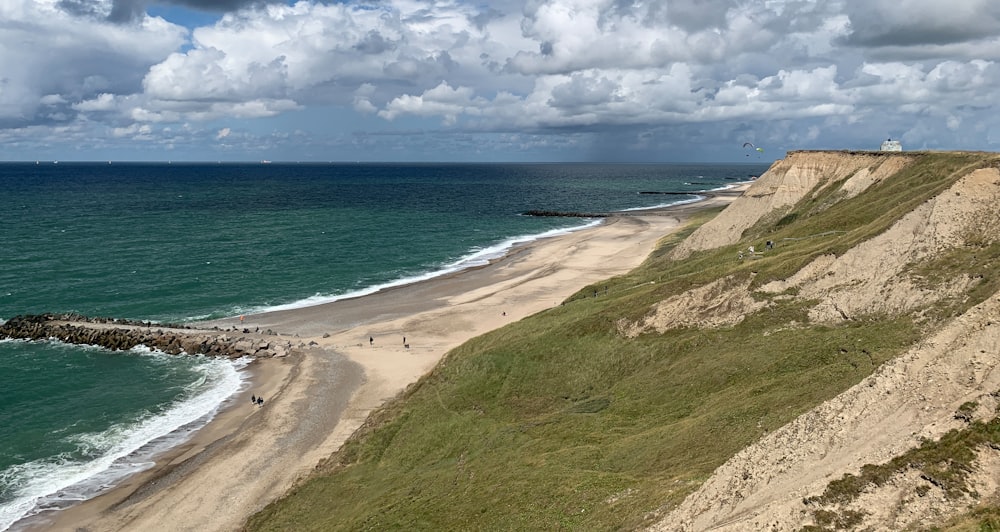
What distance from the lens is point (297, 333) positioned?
73250 millimetres

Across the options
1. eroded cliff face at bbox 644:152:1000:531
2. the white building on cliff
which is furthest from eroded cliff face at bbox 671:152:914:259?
eroded cliff face at bbox 644:152:1000:531

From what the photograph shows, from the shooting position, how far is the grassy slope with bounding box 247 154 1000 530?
26.4 metres

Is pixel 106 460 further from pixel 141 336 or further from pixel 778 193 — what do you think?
pixel 778 193

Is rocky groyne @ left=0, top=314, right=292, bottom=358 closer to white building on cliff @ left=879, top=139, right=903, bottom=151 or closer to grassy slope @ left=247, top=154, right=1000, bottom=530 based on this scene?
grassy slope @ left=247, top=154, right=1000, bottom=530

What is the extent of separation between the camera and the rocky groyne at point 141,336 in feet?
220

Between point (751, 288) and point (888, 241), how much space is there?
8490mm

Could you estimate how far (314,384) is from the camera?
2276 inches

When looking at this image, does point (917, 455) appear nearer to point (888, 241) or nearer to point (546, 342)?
point (888, 241)

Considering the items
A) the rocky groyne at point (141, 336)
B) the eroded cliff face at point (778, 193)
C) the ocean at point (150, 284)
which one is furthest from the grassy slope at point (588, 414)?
the eroded cliff face at point (778, 193)

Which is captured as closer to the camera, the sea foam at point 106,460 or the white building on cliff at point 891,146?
the sea foam at point 106,460

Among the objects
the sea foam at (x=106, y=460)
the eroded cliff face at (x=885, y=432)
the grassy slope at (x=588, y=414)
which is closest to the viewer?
the eroded cliff face at (x=885, y=432)

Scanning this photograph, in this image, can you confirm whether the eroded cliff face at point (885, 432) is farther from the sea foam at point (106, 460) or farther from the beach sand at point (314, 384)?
the sea foam at point (106, 460)

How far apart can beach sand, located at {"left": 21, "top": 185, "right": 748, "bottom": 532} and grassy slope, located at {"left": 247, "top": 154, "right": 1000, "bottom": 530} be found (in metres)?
5.46

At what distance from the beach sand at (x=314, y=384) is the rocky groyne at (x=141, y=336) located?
3433 millimetres
